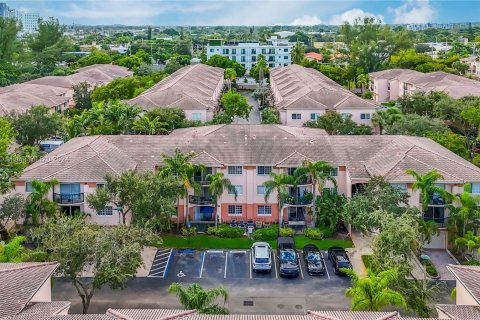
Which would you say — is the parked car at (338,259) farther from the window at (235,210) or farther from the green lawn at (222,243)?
the window at (235,210)

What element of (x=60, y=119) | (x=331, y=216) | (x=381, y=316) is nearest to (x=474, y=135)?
(x=331, y=216)

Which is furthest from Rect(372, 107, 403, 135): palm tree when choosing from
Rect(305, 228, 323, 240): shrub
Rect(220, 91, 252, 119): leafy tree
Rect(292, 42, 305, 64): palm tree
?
Rect(292, 42, 305, 64): palm tree

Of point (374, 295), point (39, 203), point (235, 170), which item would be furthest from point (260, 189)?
point (374, 295)

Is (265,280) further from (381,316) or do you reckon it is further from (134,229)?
(381,316)

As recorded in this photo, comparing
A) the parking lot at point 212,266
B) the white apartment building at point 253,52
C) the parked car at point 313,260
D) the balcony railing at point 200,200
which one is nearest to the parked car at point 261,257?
the parking lot at point 212,266

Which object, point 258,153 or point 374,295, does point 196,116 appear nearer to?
point 258,153

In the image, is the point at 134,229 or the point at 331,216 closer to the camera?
the point at 134,229
